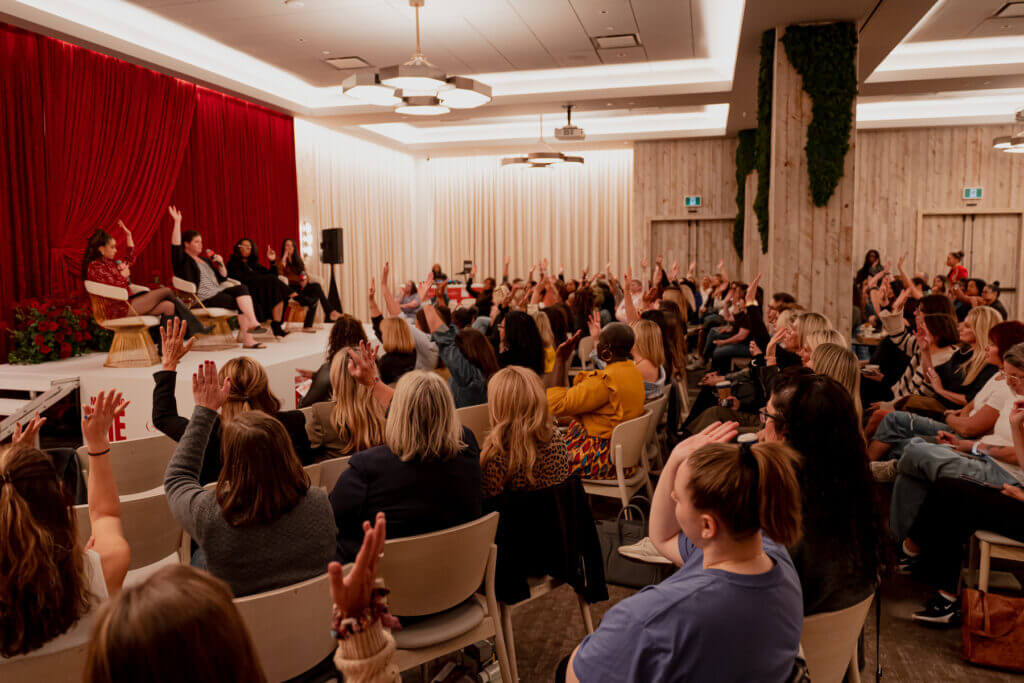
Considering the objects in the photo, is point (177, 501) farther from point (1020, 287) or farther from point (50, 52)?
point (1020, 287)

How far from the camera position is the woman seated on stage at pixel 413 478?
8.52ft

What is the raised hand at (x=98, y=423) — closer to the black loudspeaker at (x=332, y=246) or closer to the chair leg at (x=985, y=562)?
the chair leg at (x=985, y=562)

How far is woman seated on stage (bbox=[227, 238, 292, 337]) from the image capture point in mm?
9305

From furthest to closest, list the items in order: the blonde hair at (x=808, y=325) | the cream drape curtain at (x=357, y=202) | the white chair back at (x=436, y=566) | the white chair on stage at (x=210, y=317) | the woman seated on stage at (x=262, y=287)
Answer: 1. the cream drape curtain at (x=357, y=202)
2. the woman seated on stage at (x=262, y=287)
3. the white chair on stage at (x=210, y=317)
4. the blonde hair at (x=808, y=325)
5. the white chair back at (x=436, y=566)

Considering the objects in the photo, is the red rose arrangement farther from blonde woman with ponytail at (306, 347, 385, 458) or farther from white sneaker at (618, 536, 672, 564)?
white sneaker at (618, 536, 672, 564)

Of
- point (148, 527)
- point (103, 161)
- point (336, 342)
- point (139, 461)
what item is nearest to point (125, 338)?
point (103, 161)

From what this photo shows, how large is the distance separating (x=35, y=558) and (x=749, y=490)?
5.47 feet

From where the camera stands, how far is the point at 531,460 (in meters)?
3.08

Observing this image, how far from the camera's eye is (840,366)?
373 cm

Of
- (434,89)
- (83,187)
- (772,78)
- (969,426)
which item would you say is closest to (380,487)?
(969,426)

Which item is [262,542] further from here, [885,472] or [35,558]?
[885,472]

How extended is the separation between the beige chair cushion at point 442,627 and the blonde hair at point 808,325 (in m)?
3.15

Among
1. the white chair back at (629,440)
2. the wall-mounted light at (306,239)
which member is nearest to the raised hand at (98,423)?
the white chair back at (629,440)

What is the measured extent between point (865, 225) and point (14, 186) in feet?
47.6
